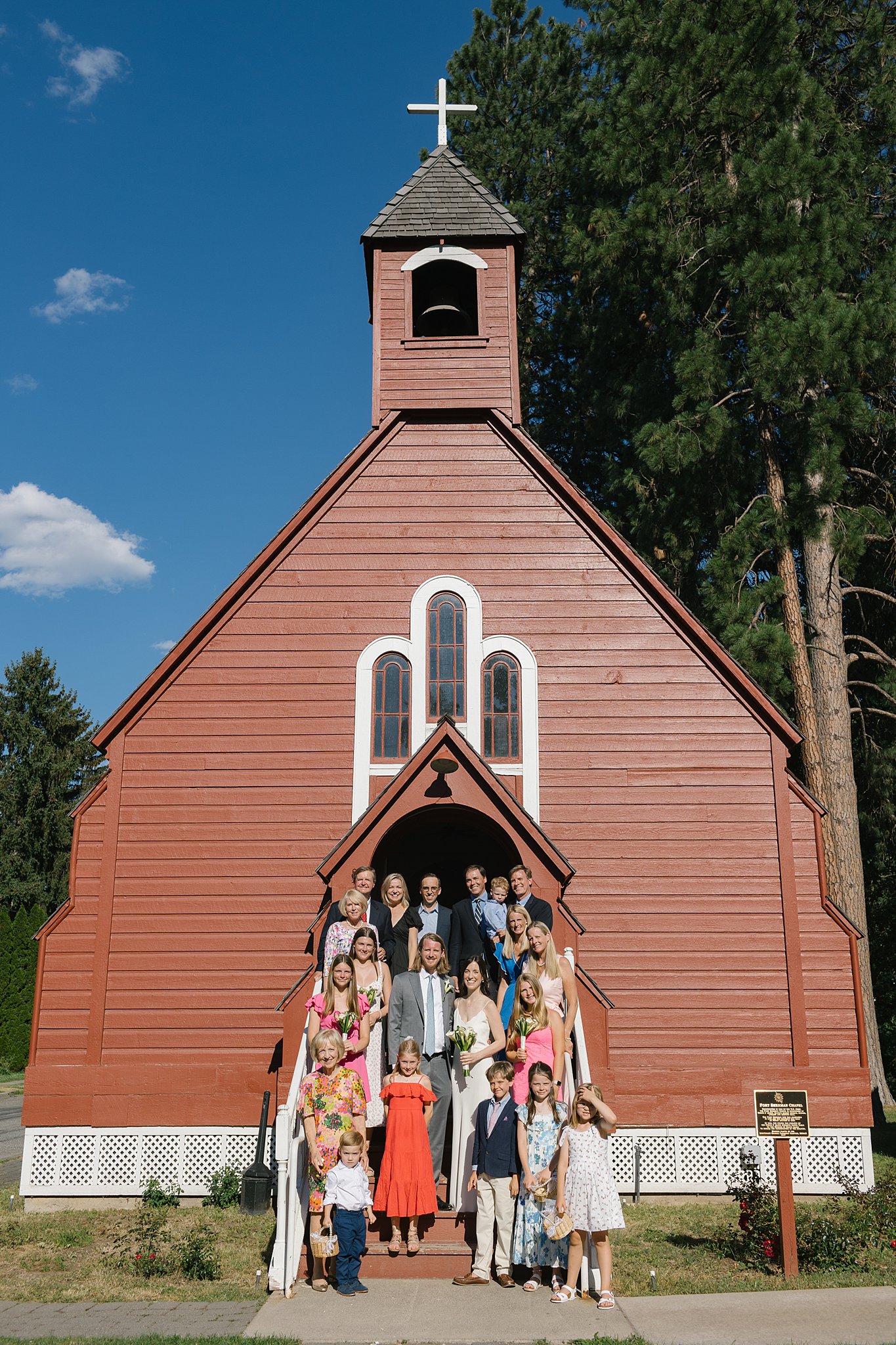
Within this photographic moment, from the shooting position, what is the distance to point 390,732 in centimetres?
1209

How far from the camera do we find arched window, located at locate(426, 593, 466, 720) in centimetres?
1213

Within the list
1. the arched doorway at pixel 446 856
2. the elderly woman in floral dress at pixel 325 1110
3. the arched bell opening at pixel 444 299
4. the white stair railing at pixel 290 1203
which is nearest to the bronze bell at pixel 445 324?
the arched bell opening at pixel 444 299

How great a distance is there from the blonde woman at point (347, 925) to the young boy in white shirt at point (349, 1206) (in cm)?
178

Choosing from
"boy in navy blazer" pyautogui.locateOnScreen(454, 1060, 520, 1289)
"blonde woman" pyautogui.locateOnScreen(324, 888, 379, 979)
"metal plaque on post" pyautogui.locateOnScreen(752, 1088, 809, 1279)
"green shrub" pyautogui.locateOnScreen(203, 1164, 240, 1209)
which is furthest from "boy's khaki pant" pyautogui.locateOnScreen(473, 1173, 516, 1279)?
"green shrub" pyautogui.locateOnScreen(203, 1164, 240, 1209)

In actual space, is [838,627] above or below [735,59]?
below

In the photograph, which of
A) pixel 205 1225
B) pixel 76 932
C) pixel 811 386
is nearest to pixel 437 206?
pixel 811 386

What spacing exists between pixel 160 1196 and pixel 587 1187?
5771 millimetres

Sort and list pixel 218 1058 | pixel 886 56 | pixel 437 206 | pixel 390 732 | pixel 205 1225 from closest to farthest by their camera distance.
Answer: pixel 205 1225
pixel 218 1058
pixel 390 732
pixel 437 206
pixel 886 56

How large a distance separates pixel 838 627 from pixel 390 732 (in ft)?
31.5

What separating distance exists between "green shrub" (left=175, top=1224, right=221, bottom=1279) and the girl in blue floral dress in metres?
2.43

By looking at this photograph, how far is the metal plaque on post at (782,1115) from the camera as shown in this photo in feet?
24.1

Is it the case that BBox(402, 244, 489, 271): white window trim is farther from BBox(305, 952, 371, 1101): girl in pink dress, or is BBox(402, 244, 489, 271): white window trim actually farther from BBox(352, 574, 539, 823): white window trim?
BBox(305, 952, 371, 1101): girl in pink dress

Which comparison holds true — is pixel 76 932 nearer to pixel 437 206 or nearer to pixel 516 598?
pixel 516 598

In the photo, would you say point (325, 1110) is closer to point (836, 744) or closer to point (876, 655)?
point (836, 744)
